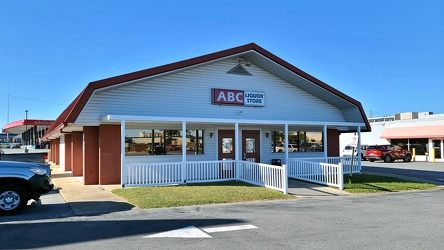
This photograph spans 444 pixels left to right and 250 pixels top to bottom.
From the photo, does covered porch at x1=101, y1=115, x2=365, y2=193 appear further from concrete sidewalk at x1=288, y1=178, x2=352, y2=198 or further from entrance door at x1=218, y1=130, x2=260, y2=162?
concrete sidewalk at x1=288, y1=178, x2=352, y2=198

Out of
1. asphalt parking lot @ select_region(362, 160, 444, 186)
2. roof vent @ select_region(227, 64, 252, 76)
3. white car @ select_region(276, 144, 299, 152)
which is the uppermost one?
roof vent @ select_region(227, 64, 252, 76)

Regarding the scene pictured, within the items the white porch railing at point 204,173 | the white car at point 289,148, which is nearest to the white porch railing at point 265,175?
the white porch railing at point 204,173

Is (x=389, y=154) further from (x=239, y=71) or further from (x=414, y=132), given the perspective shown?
(x=239, y=71)

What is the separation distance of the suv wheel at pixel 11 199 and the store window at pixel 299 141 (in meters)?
12.0

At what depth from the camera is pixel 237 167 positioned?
47.8ft

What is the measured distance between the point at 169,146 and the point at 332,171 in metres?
6.78

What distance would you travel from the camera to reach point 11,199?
7.91m

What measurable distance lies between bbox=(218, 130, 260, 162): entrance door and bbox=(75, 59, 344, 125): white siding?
1017mm

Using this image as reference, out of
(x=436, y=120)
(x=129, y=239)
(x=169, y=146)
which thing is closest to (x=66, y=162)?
(x=169, y=146)

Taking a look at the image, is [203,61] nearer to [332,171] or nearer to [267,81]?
[267,81]

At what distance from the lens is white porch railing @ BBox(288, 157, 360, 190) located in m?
12.9

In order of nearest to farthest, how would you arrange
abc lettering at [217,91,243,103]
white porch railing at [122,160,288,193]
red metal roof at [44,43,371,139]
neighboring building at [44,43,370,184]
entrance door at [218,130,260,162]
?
red metal roof at [44,43,371,139]
white porch railing at [122,160,288,193]
neighboring building at [44,43,370,184]
abc lettering at [217,91,243,103]
entrance door at [218,130,260,162]

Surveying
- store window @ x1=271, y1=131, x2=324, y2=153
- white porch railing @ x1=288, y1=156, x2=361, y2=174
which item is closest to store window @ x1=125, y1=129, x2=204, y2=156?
store window @ x1=271, y1=131, x2=324, y2=153

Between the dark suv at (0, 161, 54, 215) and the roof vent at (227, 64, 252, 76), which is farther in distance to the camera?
the roof vent at (227, 64, 252, 76)
